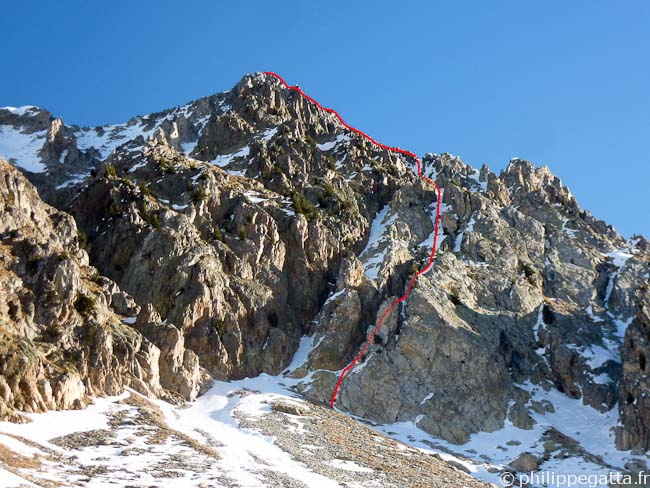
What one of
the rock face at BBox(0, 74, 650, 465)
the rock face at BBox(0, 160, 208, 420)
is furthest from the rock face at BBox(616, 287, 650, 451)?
the rock face at BBox(0, 160, 208, 420)

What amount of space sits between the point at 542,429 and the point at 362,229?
45.4 m

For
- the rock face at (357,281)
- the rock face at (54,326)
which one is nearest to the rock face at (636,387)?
the rock face at (357,281)

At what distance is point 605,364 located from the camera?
92.1m

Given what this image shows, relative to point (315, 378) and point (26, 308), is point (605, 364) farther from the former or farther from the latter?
point (26, 308)

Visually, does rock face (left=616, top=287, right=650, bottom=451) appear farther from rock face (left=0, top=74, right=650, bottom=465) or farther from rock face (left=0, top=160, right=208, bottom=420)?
rock face (left=0, top=160, right=208, bottom=420)

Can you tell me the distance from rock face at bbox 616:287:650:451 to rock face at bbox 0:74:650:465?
0.95 ft

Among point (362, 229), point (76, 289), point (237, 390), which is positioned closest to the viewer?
point (76, 289)

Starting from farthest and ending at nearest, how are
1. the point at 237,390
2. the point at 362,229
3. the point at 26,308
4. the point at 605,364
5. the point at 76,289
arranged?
the point at 362,229, the point at 605,364, the point at 237,390, the point at 76,289, the point at 26,308

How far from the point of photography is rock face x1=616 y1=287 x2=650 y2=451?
257ft

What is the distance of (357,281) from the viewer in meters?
97.6

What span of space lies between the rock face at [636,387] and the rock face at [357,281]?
0.95ft

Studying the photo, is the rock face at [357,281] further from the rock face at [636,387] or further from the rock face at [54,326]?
the rock face at [54,326]

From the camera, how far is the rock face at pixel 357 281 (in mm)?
82625

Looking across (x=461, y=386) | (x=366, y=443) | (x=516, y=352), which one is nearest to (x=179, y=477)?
(x=366, y=443)
